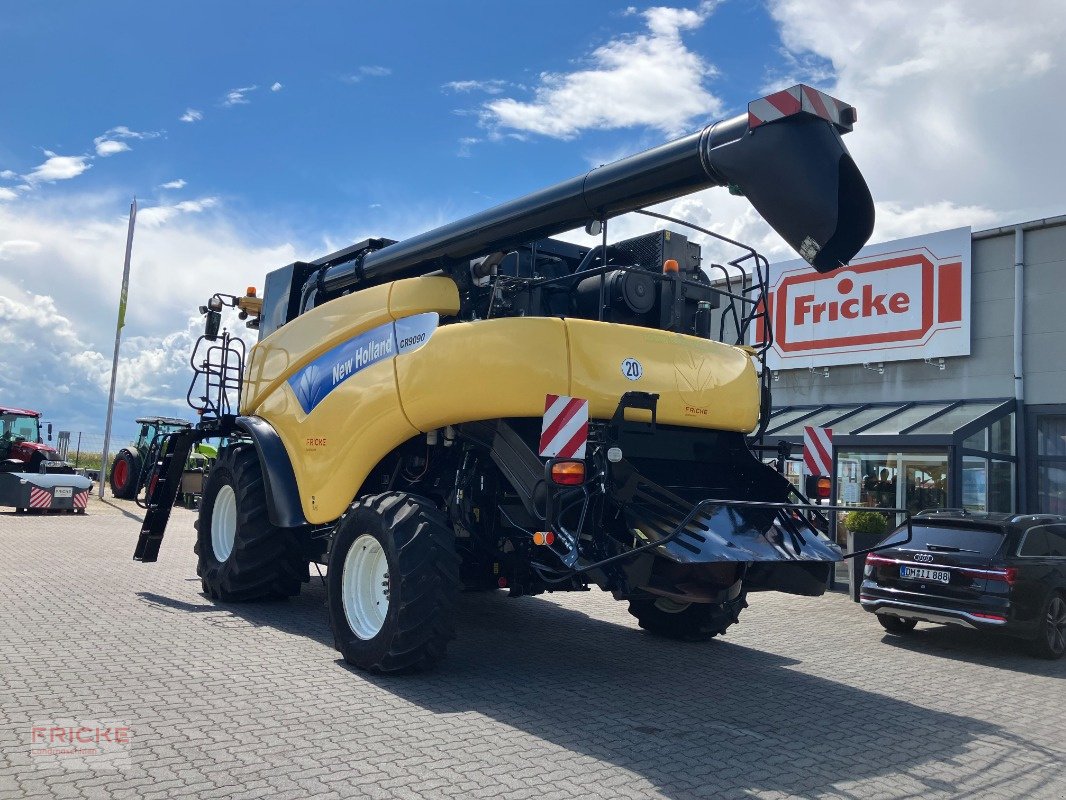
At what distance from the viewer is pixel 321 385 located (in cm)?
798

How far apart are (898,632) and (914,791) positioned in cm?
568

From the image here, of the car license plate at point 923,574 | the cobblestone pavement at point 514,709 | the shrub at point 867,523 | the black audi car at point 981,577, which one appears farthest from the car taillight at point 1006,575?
the shrub at point 867,523

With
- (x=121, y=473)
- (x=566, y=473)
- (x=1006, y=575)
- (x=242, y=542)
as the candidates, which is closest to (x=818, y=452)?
(x=1006, y=575)

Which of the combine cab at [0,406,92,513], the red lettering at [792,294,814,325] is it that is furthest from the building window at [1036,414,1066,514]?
the combine cab at [0,406,92,513]

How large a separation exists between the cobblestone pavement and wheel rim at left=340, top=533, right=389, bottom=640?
37 cm

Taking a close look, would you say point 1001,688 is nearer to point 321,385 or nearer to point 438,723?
point 438,723

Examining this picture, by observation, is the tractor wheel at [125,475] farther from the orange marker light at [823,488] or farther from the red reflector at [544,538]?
the red reflector at [544,538]

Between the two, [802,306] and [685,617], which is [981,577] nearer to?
[685,617]

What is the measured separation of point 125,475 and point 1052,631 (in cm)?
2334

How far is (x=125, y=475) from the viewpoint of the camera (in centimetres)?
2520

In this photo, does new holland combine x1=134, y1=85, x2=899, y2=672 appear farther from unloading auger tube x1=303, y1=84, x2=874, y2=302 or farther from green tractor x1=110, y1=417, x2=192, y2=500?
green tractor x1=110, y1=417, x2=192, y2=500

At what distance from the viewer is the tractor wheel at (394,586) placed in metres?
6.00

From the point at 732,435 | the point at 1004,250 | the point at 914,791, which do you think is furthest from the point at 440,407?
the point at 1004,250

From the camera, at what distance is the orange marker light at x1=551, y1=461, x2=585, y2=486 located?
574 cm
